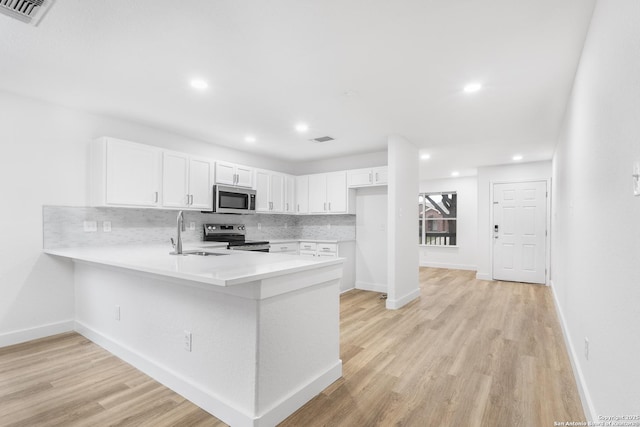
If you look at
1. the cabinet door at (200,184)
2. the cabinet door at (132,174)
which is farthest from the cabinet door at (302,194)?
the cabinet door at (132,174)

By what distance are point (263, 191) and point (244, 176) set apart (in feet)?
1.55

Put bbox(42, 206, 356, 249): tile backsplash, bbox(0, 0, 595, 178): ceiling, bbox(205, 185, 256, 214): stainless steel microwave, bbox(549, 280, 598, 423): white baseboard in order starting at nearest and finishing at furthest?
bbox(549, 280, 598, 423): white baseboard, bbox(0, 0, 595, 178): ceiling, bbox(42, 206, 356, 249): tile backsplash, bbox(205, 185, 256, 214): stainless steel microwave

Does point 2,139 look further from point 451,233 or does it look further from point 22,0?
point 451,233

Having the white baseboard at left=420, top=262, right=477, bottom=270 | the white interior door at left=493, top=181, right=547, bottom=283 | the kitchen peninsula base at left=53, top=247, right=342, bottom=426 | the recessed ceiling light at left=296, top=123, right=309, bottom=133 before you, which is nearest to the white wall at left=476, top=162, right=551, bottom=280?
the white interior door at left=493, top=181, right=547, bottom=283

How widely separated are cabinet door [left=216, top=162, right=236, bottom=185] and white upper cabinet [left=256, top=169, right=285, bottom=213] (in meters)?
0.52

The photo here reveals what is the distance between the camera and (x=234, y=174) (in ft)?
16.1

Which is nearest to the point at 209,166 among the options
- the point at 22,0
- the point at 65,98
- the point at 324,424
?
the point at 65,98

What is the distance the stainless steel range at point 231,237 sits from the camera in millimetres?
4489

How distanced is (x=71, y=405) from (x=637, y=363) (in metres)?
2.97

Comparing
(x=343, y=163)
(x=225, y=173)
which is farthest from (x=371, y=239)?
(x=225, y=173)

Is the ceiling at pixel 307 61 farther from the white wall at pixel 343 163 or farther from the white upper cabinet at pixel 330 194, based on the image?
the white upper cabinet at pixel 330 194

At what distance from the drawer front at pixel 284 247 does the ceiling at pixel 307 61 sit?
1926 mm

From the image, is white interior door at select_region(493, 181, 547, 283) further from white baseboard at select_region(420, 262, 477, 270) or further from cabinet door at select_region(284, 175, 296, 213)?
cabinet door at select_region(284, 175, 296, 213)

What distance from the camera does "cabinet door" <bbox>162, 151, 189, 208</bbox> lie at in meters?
3.98
